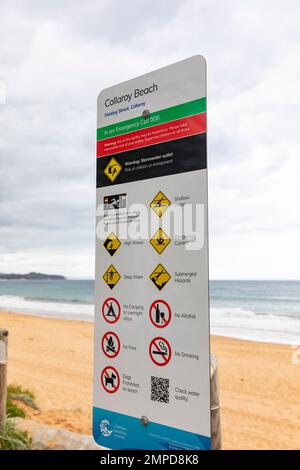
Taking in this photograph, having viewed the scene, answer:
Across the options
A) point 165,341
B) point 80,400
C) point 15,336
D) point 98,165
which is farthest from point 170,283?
point 15,336

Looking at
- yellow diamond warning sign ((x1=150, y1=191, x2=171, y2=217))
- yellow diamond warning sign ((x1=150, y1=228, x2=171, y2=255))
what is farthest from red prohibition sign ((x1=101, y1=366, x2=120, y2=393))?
yellow diamond warning sign ((x1=150, y1=191, x2=171, y2=217))

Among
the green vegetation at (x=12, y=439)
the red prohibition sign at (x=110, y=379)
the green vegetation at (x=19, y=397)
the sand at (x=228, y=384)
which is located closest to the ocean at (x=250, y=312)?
the sand at (x=228, y=384)

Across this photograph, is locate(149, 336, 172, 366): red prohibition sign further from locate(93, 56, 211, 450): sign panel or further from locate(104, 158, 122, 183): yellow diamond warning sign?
locate(104, 158, 122, 183): yellow diamond warning sign

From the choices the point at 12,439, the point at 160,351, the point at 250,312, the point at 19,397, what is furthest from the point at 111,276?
the point at 250,312

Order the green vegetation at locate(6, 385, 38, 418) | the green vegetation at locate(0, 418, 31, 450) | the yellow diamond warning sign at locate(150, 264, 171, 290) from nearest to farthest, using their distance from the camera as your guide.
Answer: the yellow diamond warning sign at locate(150, 264, 171, 290) < the green vegetation at locate(0, 418, 31, 450) < the green vegetation at locate(6, 385, 38, 418)

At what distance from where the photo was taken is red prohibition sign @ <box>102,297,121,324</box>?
7.26ft

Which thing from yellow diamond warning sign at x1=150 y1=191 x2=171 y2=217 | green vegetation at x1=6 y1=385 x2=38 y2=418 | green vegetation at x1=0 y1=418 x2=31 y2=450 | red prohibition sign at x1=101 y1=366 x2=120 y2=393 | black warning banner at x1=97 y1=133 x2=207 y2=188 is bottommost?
green vegetation at x1=6 y1=385 x2=38 y2=418

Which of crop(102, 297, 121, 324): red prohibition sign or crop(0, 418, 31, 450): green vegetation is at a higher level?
crop(102, 297, 121, 324): red prohibition sign

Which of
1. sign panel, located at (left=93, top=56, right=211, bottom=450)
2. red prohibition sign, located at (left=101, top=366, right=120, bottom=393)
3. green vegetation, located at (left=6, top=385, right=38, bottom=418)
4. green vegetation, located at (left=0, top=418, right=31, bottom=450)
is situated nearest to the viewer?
sign panel, located at (left=93, top=56, right=211, bottom=450)

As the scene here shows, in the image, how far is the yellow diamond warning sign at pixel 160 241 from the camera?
6.60 feet

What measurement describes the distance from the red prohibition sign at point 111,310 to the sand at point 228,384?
2.83 m

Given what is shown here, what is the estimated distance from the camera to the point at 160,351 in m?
2.01

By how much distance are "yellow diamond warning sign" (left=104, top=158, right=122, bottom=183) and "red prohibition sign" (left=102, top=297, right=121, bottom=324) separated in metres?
0.67

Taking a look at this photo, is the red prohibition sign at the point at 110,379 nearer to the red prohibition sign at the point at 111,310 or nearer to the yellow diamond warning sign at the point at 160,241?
the red prohibition sign at the point at 111,310
